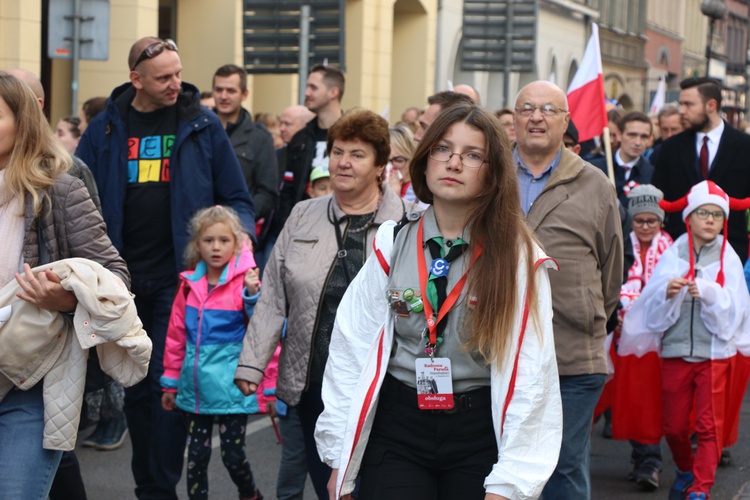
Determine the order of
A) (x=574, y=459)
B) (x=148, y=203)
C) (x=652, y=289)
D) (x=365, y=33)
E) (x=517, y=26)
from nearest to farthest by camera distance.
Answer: (x=574, y=459) < (x=148, y=203) < (x=652, y=289) < (x=517, y=26) < (x=365, y=33)

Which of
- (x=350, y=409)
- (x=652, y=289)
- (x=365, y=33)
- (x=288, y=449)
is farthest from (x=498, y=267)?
(x=365, y=33)

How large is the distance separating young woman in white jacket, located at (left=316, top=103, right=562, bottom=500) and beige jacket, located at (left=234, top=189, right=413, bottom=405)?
1174 millimetres

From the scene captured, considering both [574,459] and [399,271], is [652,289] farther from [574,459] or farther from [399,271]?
[399,271]

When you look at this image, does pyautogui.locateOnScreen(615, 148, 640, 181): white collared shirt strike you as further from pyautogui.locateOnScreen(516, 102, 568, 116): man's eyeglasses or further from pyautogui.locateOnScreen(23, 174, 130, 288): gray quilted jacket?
pyautogui.locateOnScreen(23, 174, 130, 288): gray quilted jacket

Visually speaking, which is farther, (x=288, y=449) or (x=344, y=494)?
(x=288, y=449)

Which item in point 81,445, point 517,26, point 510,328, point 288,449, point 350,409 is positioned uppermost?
point 517,26

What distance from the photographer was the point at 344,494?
4094 mm

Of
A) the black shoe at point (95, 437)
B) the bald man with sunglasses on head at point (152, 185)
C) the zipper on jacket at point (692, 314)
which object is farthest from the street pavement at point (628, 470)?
the black shoe at point (95, 437)

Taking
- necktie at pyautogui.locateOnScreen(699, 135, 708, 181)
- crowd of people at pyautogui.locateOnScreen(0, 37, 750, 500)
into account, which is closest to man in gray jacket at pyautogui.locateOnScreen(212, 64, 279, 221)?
crowd of people at pyautogui.locateOnScreen(0, 37, 750, 500)

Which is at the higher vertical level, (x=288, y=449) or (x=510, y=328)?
(x=510, y=328)

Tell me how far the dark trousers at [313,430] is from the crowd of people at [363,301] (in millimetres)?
13

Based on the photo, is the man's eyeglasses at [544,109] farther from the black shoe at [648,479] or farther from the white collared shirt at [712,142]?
the white collared shirt at [712,142]

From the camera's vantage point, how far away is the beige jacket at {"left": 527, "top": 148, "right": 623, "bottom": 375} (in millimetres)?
5562

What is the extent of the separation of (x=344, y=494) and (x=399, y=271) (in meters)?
0.70
